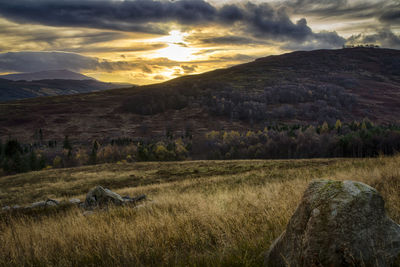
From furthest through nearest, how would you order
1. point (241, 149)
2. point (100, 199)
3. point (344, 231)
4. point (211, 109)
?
point (211, 109), point (241, 149), point (100, 199), point (344, 231)

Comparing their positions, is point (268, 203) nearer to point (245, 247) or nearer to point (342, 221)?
point (245, 247)

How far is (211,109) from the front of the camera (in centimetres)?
16350

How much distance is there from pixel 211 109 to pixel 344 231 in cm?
16136

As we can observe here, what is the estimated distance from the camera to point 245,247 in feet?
14.8

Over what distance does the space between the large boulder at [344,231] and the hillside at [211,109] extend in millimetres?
133036

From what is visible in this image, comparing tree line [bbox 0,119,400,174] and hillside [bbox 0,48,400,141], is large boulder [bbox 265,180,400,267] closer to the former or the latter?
tree line [bbox 0,119,400,174]

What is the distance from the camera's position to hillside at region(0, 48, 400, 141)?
448 feet

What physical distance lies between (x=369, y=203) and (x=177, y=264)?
286cm

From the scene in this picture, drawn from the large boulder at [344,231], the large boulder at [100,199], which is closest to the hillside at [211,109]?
the large boulder at [100,199]

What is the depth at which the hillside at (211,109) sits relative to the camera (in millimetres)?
136625

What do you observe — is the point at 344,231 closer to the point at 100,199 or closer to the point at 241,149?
the point at 100,199

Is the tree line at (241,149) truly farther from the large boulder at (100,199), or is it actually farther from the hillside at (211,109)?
the large boulder at (100,199)

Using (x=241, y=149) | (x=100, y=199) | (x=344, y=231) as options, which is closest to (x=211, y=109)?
(x=241, y=149)

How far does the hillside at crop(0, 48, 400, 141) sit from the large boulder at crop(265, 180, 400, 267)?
133036 mm
